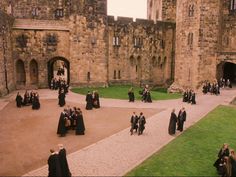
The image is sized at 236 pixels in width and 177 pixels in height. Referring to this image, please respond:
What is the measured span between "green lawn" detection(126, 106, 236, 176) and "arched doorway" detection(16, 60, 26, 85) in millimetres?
21165

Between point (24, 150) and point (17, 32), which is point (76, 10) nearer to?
point (17, 32)

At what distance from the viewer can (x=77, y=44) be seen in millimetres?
33938

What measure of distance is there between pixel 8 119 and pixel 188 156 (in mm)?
12069

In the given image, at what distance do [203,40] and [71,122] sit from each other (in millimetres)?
21640

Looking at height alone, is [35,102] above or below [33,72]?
below

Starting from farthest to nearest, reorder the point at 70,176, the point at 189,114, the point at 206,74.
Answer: the point at 206,74
the point at 189,114
the point at 70,176

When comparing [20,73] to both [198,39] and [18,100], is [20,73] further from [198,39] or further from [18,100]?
[198,39]

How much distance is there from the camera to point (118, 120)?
20.1m

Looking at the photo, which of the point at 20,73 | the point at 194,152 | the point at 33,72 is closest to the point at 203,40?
the point at 33,72

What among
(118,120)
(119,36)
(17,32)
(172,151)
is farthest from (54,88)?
(172,151)

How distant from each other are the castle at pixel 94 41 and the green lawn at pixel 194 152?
15.2m

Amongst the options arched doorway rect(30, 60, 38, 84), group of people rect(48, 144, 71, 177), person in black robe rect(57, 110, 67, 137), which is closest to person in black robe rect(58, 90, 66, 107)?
person in black robe rect(57, 110, 67, 137)

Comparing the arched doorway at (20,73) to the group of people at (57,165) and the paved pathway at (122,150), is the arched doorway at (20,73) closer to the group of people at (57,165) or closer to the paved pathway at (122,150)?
the paved pathway at (122,150)

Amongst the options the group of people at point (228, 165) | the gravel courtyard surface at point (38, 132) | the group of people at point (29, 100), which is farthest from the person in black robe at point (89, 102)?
the group of people at point (228, 165)
